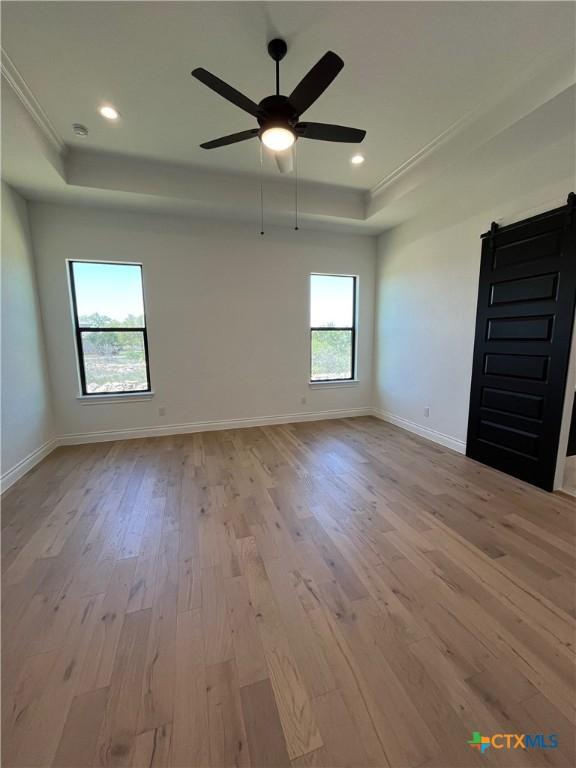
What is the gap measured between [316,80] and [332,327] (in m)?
3.44

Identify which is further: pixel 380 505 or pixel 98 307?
pixel 98 307

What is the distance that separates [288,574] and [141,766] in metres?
0.94

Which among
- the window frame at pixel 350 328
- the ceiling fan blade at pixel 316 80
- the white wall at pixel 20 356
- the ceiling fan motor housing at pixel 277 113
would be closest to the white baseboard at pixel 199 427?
the white wall at pixel 20 356

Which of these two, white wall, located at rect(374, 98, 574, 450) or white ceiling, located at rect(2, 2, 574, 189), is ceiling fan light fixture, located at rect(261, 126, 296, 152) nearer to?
white ceiling, located at rect(2, 2, 574, 189)

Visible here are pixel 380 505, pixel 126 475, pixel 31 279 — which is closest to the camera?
pixel 380 505

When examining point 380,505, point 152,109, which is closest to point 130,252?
point 152,109

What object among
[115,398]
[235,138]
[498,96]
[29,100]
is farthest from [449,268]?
[115,398]

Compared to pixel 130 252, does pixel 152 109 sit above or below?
above

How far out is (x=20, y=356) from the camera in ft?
10.6

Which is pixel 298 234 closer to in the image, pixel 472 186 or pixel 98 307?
pixel 472 186

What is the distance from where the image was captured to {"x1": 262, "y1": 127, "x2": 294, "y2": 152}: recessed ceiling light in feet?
6.30

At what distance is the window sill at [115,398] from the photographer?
397 cm

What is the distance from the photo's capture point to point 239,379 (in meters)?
4.55

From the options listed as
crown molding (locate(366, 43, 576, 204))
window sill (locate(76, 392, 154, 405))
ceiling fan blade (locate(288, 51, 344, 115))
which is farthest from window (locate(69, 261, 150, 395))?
crown molding (locate(366, 43, 576, 204))
